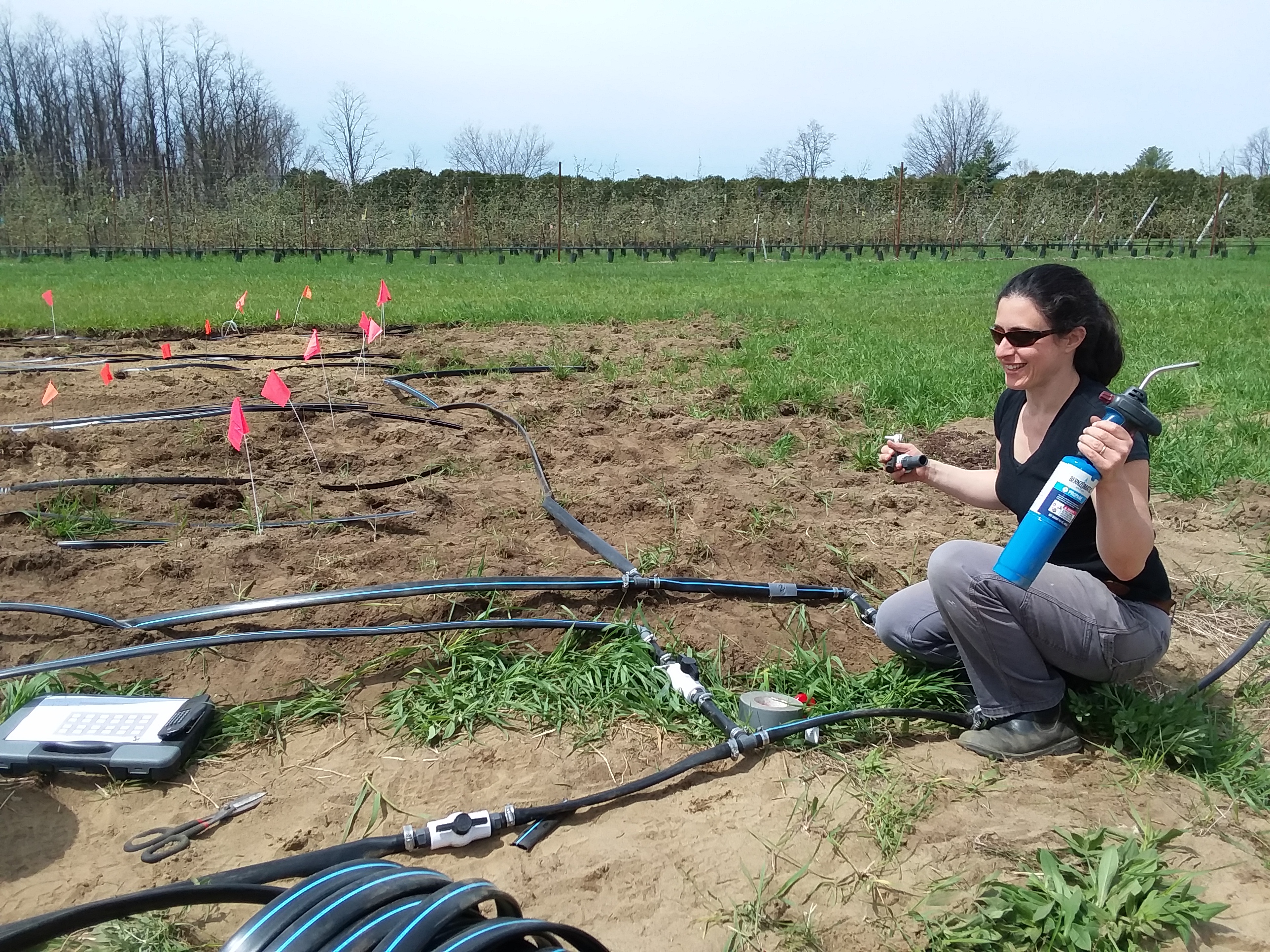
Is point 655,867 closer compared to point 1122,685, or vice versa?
point 655,867

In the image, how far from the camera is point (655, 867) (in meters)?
1.91

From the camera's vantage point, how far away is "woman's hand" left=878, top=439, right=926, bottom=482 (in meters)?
2.56

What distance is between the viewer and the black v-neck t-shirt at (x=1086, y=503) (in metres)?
2.21

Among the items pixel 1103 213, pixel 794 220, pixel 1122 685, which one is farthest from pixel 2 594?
pixel 1103 213

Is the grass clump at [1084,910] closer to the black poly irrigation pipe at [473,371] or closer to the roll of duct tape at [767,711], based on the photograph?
the roll of duct tape at [767,711]

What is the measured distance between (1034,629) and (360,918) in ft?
5.68

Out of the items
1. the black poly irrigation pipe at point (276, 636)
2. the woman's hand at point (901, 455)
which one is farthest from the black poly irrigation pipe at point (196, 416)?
the woman's hand at point (901, 455)

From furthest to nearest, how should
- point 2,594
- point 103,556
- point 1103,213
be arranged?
point 1103,213
point 103,556
point 2,594

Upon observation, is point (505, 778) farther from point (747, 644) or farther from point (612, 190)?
point (612, 190)

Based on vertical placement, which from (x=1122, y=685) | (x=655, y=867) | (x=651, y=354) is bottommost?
(x=655, y=867)

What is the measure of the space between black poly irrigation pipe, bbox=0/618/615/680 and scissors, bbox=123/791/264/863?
25.0 inches

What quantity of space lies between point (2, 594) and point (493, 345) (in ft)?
16.7

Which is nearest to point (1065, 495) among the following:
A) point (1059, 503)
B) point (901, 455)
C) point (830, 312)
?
point (1059, 503)

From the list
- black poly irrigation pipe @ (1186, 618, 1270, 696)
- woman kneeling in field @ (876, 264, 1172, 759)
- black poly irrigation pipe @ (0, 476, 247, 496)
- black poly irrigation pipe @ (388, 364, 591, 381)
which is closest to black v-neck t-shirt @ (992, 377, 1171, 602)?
woman kneeling in field @ (876, 264, 1172, 759)
